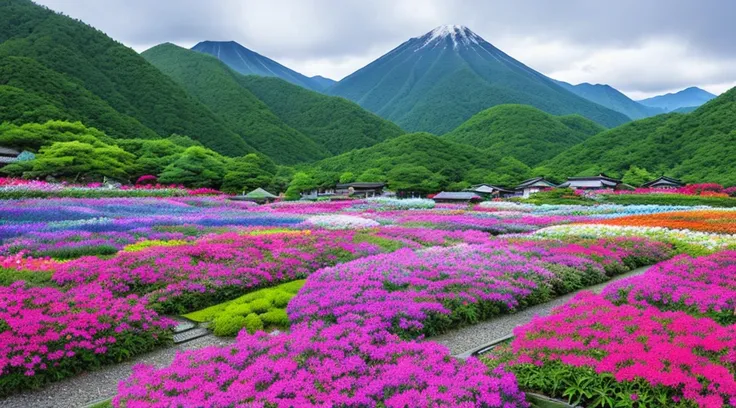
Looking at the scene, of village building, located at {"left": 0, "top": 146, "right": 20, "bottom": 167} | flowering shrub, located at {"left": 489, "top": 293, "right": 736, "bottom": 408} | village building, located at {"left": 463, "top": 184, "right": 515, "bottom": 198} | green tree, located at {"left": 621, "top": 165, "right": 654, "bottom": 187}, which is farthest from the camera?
green tree, located at {"left": 621, "top": 165, "right": 654, "bottom": 187}

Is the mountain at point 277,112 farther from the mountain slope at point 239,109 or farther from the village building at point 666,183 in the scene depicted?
the village building at point 666,183

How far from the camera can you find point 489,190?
72625mm

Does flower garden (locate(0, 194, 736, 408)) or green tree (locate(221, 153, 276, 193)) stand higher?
green tree (locate(221, 153, 276, 193))

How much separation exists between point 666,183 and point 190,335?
76.4 m

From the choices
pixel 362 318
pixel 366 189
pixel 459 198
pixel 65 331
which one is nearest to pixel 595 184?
pixel 459 198

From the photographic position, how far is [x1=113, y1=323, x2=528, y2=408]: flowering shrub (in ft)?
17.1

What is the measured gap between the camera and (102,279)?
32.7 ft

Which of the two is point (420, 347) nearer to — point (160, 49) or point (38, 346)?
point (38, 346)

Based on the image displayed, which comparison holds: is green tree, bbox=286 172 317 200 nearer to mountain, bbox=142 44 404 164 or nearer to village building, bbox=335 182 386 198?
village building, bbox=335 182 386 198

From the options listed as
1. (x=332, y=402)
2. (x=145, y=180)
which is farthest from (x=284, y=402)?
(x=145, y=180)

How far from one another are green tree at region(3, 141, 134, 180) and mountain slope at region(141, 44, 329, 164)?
68.7m

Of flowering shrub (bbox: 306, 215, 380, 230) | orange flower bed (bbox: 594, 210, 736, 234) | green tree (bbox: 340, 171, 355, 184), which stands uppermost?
green tree (bbox: 340, 171, 355, 184)

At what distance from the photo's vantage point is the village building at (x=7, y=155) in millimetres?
47644

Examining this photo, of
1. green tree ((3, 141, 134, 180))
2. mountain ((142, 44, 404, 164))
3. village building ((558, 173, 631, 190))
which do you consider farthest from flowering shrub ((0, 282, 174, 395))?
mountain ((142, 44, 404, 164))
